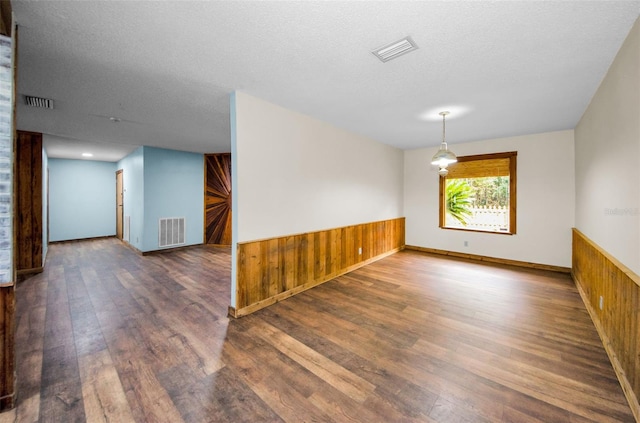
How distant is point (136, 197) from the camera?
622cm

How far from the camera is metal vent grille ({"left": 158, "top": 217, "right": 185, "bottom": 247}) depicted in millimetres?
6172

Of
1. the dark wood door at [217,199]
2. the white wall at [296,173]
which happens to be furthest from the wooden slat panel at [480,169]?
the dark wood door at [217,199]

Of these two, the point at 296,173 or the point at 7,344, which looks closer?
the point at 7,344

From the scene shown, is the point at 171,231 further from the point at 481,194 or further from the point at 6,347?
the point at 481,194

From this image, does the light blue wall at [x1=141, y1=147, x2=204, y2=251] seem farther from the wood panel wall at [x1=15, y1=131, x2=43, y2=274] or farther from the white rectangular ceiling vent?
the white rectangular ceiling vent

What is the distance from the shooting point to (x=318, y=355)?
7.25 feet

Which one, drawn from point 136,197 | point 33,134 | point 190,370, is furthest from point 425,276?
point 33,134

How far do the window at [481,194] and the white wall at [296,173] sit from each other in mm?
1733

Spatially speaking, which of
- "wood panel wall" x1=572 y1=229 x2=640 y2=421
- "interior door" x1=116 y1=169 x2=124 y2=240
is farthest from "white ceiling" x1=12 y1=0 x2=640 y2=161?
"interior door" x1=116 y1=169 x2=124 y2=240

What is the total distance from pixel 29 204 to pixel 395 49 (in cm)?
623

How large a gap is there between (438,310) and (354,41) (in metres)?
2.91

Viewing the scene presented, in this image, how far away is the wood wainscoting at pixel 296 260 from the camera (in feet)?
9.95

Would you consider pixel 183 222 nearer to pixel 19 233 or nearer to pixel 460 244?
pixel 19 233

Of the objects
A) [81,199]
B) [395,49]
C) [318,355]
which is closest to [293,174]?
[395,49]
